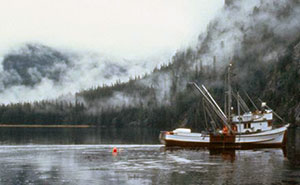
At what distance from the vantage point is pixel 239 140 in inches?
3310

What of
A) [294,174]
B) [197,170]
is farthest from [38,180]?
[294,174]

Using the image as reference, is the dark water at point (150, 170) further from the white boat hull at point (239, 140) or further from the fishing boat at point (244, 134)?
the fishing boat at point (244, 134)

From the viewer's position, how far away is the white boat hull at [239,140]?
275ft

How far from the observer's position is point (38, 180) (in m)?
43.4

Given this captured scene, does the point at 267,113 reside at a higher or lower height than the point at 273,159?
higher

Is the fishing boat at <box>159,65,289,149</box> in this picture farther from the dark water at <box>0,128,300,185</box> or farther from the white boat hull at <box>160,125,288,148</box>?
the dark water at <box>0,128,300,185</box>

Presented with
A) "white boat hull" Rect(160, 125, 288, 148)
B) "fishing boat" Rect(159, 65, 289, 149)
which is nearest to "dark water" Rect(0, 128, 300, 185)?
"white boat hull" Rect(160, 125, 288, 148)

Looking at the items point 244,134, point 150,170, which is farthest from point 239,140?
point 150,170

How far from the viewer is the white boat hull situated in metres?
83.9

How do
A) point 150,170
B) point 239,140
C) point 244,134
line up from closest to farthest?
point 150,170 → point 239,140 → point 244,134

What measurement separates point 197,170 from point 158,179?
870 cm

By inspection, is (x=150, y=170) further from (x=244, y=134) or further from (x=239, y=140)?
(x=244, y=134)

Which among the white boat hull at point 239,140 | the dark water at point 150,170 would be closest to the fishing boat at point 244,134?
the white boat hull at point 239,140

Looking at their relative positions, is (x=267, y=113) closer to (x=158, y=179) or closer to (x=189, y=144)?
(x=189, y=144)
